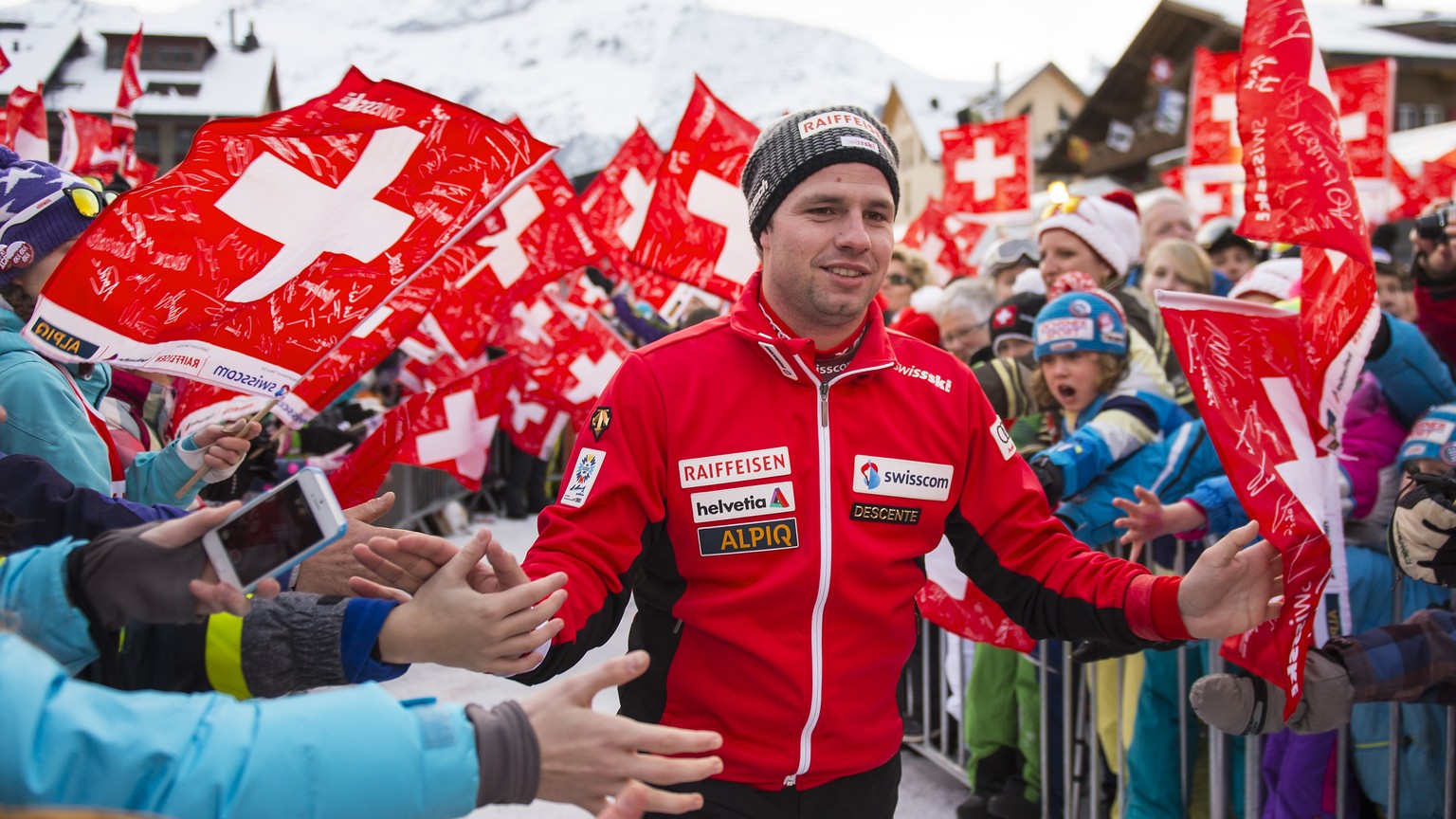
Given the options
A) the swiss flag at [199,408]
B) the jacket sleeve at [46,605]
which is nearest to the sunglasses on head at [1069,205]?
the swiss flag at [199,408]

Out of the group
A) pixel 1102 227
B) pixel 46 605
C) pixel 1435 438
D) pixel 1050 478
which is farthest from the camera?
pixel 1102 227

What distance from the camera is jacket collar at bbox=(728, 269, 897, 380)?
2.15m

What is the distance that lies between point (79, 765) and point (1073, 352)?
3.21 metres

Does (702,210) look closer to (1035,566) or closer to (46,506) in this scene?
(1035,566)

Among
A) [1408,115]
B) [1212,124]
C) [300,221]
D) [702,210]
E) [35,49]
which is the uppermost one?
[35,49]

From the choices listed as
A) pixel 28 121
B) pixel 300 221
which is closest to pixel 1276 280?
pixel 300 221

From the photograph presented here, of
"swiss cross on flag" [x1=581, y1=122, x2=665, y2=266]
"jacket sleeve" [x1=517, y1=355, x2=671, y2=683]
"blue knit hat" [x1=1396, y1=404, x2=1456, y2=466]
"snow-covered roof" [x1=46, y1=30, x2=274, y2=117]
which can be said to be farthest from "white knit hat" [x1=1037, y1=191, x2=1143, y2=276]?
"snow-covered roof" [x1=46, y1=30, x2=274, y2=117]

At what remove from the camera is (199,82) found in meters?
38.2

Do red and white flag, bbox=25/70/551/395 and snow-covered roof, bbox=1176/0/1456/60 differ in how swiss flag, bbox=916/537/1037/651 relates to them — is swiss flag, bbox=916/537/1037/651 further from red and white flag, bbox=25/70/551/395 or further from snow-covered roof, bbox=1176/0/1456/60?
snow-covered roof, bbox=1176/0/1456/60

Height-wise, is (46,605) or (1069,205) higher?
(1069,205)

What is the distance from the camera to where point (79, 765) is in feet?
3.55

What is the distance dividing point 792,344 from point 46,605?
1.32 meters

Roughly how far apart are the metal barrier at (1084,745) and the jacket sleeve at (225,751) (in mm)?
1398

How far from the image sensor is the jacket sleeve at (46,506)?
6.04 ft
